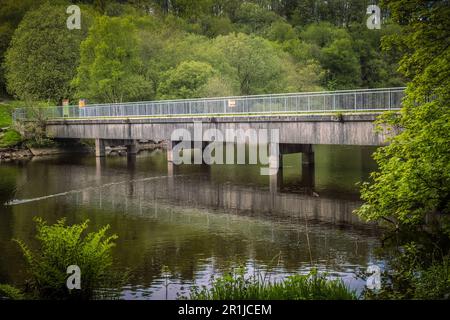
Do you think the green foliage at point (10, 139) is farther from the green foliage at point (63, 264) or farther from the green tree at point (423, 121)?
the green tree at point (423, 121)

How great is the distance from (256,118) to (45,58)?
43.3 meters

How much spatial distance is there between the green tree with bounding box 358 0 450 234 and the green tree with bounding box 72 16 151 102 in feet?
159

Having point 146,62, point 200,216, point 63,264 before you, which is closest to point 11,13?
point 146,62

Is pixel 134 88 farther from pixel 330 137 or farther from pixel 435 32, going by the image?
pixel 435 32

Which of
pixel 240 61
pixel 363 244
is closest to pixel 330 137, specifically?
pixel 363 244

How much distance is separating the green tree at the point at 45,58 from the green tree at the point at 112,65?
21.9 feet

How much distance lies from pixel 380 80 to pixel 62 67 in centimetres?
5548

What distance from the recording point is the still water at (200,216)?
16.3m

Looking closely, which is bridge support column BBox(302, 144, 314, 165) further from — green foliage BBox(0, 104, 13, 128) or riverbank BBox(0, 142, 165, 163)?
green foliage BBox(0, 104, 13, 128)

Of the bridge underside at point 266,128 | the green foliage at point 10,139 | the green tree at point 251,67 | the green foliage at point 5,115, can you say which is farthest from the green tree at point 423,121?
the green foliage at point 5,115

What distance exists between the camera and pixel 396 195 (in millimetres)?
15195

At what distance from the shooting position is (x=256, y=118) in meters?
37.6

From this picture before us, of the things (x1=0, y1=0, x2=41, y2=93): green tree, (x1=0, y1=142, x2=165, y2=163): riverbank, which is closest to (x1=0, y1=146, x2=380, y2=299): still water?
(x1=0, y1=142, x2=165, y2=163): riverbank

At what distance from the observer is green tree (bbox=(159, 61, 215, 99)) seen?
58156mm
